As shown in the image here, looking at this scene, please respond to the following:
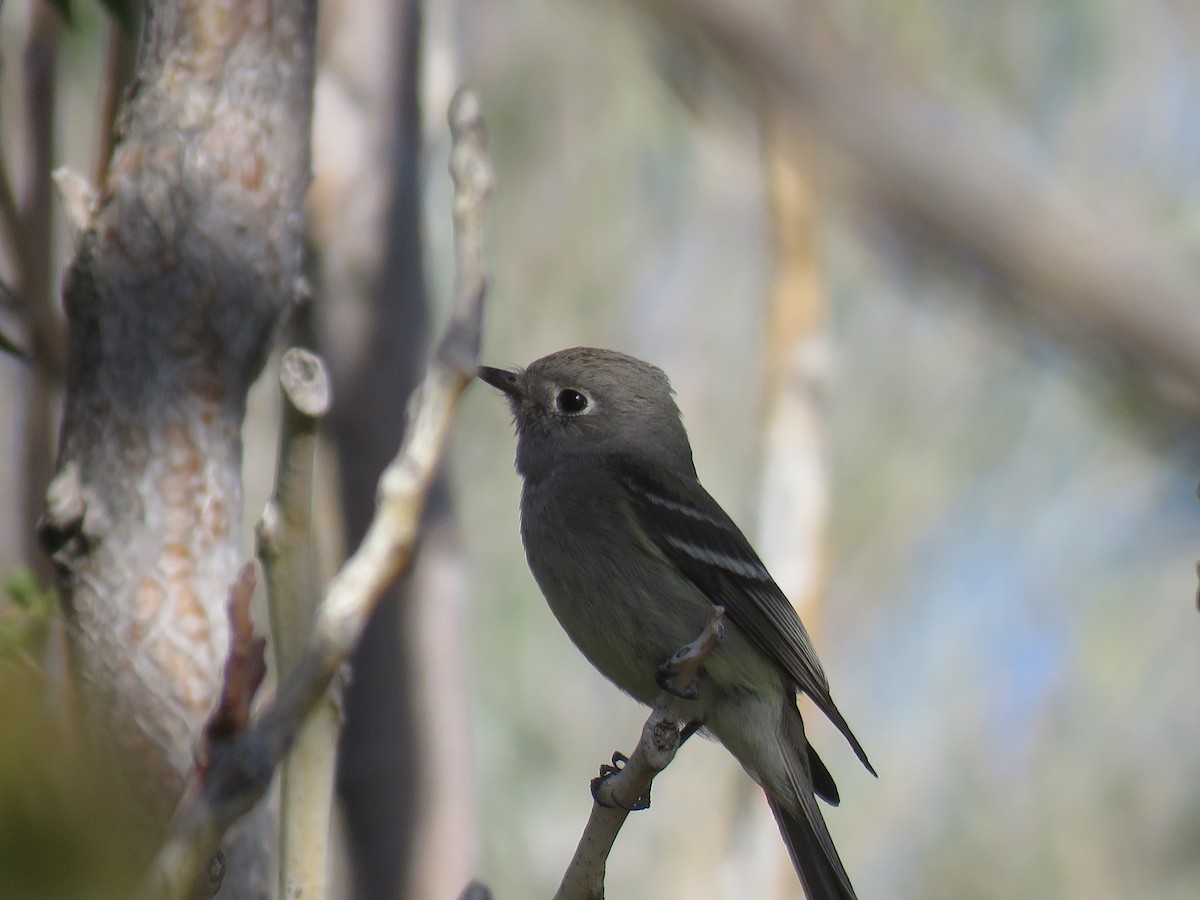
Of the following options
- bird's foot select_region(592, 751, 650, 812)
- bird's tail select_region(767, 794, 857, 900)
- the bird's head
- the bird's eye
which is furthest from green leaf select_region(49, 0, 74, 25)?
bird's tail select_region(767, 794, 857, 900)

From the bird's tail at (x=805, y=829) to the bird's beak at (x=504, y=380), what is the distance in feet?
4.28

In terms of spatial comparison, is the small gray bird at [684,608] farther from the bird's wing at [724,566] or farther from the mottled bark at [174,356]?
the mottled bark at [174,356]

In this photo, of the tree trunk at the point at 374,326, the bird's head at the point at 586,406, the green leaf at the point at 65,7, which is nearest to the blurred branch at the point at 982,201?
the bird's head at the point at 586,406

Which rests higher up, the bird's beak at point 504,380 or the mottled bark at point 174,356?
the bird's beak at point 504,380

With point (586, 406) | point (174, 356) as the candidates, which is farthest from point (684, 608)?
point (174, 356)

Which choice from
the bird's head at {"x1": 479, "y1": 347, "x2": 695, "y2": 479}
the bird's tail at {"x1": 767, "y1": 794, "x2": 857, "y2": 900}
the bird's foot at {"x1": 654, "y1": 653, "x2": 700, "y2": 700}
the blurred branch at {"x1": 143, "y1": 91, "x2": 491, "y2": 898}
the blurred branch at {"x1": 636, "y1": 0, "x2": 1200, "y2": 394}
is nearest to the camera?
the blurred branch at {"x1": 143, "y1": 91, "x2": 491, "y2": 898}

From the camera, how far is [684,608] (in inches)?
145

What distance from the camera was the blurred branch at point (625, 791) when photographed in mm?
2459

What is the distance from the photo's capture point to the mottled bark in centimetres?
263

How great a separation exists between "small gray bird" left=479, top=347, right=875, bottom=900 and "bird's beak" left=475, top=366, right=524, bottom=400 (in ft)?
0.96

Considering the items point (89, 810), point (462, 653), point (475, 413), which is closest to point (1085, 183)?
point (475, 413)

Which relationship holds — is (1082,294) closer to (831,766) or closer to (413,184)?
(413,184)

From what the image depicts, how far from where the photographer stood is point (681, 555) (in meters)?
3.77

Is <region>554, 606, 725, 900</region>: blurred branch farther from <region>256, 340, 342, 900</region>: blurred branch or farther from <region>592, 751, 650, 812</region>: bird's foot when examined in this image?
<region>256, 340, 342, 900</region>: blurred branch
